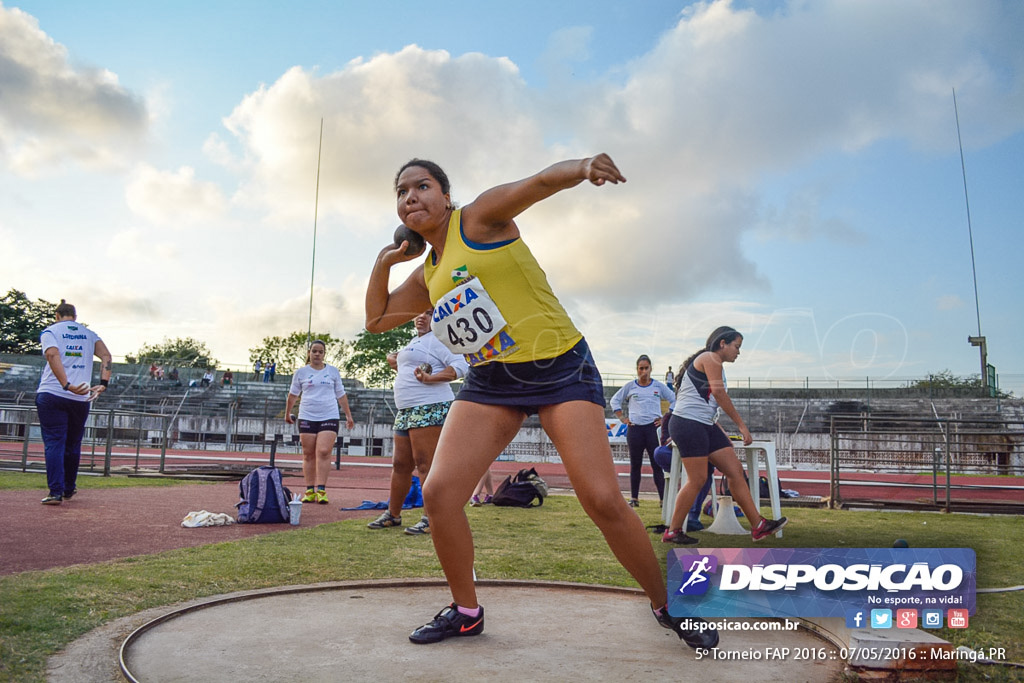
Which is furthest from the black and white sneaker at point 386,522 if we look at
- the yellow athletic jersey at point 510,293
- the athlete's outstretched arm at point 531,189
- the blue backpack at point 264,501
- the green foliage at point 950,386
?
the green foliage at point 950,386

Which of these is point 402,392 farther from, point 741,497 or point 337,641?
point 337,641

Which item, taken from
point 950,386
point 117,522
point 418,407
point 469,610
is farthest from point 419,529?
point 950,386

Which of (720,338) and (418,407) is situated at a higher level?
(720,338)

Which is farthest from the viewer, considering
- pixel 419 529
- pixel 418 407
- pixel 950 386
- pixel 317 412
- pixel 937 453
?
pixel 950 386

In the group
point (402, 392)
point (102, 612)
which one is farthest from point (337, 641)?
point (402, 392)

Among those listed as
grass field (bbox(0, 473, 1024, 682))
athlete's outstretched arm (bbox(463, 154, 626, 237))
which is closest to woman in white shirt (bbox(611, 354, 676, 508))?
grass field (bbox(0, 473, 1024, 682))

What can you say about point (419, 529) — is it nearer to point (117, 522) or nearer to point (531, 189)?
point (117, 522)

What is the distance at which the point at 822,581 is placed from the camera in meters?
3.23

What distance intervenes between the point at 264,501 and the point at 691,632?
568cm

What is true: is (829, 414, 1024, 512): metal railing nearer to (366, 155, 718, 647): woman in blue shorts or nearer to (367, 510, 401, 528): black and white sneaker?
(367, 510, 401, 528): black and white sneaker

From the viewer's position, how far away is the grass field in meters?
3.31

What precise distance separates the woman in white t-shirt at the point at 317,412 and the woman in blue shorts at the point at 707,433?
474 centimetres

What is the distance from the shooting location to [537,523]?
26.4 ft

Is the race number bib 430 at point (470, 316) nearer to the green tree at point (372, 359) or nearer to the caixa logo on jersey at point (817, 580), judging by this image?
the caixa logo on jersey at point (817, 580)
